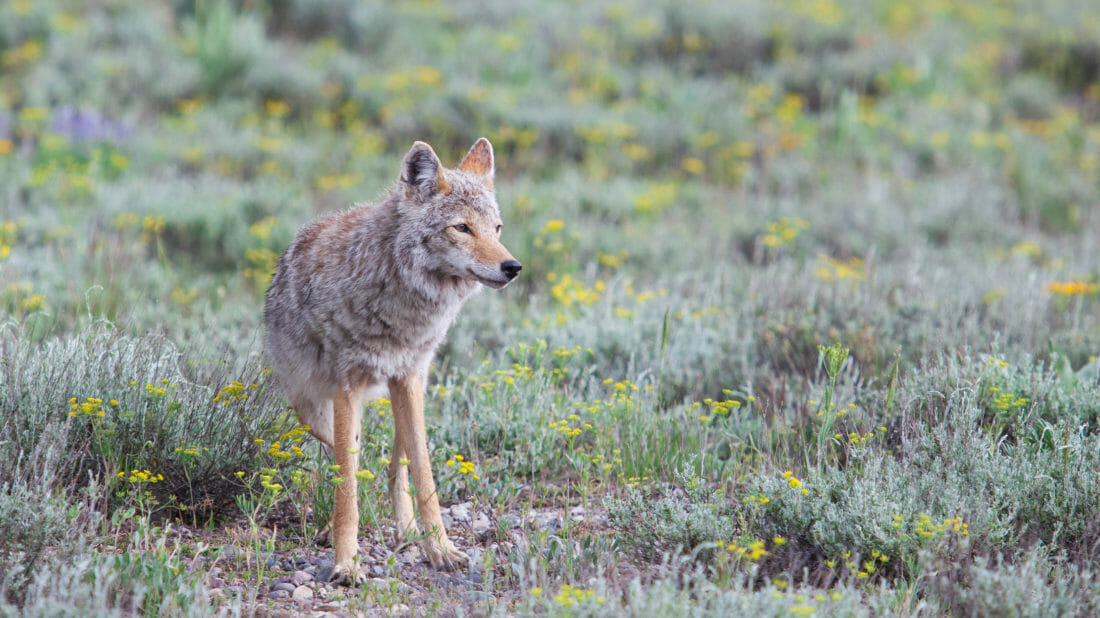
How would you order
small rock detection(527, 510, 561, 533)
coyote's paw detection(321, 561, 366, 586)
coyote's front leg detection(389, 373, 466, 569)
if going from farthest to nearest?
small rock detection(527, 510, 561, 533), coyote's front leg detection(389, 373, 466, 569), coyote's paw detection(321, 561, 366, 586)

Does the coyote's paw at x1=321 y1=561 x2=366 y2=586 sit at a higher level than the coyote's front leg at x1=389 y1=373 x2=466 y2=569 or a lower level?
lower

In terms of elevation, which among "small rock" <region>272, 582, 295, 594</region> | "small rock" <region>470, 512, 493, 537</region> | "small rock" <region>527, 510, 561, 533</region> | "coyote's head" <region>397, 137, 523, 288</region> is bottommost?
"small rock" <region>470, 512, 493, 537</region>

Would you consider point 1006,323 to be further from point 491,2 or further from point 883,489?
point 491,2

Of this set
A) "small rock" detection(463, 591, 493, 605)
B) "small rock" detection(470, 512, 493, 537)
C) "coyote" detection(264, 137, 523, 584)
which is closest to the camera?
"small rock" detection(463, 591, 493, 605)

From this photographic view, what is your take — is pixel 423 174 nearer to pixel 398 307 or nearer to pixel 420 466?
pixel 398 307

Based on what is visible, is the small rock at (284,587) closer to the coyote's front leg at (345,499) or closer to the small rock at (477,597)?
the coyote's front leg at (345,499)

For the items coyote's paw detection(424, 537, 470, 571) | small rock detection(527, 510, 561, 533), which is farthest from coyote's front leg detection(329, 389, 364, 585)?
small rock detection(527, 510, 561, 533)

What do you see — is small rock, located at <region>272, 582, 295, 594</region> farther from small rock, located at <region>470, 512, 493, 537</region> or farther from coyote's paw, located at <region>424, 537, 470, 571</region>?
small rock, located at <region>470, 512, 493, 537</region>

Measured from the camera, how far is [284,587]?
150 inches

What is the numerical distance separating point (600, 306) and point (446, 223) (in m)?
2.80

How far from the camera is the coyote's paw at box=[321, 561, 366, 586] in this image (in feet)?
12.6

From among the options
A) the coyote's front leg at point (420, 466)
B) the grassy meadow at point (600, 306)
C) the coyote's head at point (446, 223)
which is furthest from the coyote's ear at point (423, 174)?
the grassy meadow at point (600, 306)

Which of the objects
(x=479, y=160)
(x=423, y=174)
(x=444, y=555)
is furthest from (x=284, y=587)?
(x=479, y=160)

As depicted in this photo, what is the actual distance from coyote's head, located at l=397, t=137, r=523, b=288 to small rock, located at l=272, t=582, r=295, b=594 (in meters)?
1.37
